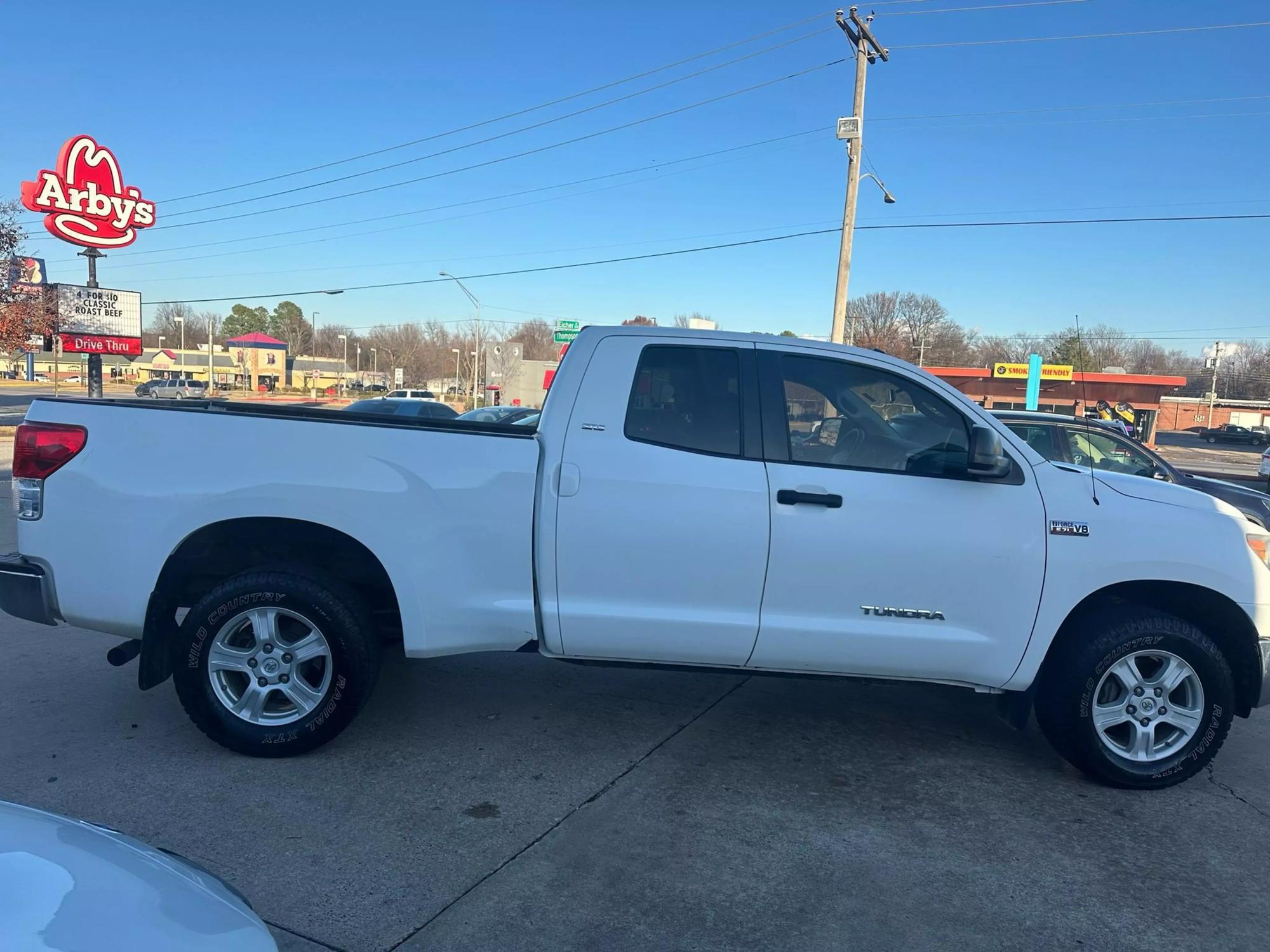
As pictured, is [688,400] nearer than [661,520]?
No

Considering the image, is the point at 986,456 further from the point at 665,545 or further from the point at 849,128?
the point at 849,128

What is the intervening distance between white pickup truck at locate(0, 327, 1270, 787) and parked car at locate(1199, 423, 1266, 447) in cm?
7323

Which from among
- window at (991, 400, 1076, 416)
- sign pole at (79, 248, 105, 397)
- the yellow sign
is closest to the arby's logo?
sign pole at (79, 248, 105, 397)

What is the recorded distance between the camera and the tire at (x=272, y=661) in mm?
4078

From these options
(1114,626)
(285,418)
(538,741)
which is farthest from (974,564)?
(285,418)

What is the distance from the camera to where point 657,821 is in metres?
3.75

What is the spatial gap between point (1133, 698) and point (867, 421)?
1791 mm

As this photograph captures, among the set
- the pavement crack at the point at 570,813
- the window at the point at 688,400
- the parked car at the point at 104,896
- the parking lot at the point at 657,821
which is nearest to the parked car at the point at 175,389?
the parking lot at the point at 657,821

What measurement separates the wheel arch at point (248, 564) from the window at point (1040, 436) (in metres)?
6.64

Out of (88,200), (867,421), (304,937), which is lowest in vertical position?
(304,937)

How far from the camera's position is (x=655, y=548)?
3.99m

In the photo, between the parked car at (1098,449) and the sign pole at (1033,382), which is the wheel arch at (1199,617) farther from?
the sign pole at (1033,382)

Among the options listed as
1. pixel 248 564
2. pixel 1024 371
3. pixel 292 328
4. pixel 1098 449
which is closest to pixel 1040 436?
pixel 1098 449

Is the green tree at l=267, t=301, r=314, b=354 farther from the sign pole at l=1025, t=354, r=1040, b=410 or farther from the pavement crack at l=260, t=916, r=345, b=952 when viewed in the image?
the pavement crack at l=260, t=916, r=345, b=952
